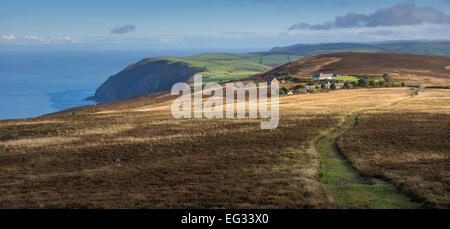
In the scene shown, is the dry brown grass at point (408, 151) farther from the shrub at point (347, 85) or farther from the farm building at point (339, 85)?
the farm building at point (339, 85)

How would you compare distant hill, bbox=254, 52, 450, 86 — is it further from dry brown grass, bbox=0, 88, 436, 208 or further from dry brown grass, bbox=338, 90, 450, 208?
dry brown grass, bbox=0, 88, 436, 208

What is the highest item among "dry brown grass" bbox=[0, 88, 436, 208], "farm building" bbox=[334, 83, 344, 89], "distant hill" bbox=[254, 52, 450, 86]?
"distant hill" bbox=[254, 52, 450, 86]

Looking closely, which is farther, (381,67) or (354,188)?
(381,67)

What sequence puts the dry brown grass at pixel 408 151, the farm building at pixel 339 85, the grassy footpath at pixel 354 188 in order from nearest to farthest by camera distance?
the grassy footpath at pixel 354 188 < the dry brown grass at pixel 408 151 < the farm building at pixel 339 85

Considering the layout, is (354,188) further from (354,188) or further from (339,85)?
(339,85)

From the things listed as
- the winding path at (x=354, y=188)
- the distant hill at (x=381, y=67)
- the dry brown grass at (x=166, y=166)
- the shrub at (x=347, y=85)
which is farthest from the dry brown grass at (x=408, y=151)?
the distant hill at (x=381, y=67)

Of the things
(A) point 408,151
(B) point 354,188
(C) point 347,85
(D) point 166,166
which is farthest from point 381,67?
(B) point 354,188

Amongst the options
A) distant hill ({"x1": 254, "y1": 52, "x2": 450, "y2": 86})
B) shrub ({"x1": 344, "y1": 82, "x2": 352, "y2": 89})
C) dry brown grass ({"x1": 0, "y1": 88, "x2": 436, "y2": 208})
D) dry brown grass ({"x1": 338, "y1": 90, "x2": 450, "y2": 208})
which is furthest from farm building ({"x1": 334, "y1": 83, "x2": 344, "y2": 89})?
dry brown grass ({"x1": 0, "y1": 88, "x2": 436, "y2": 208})
